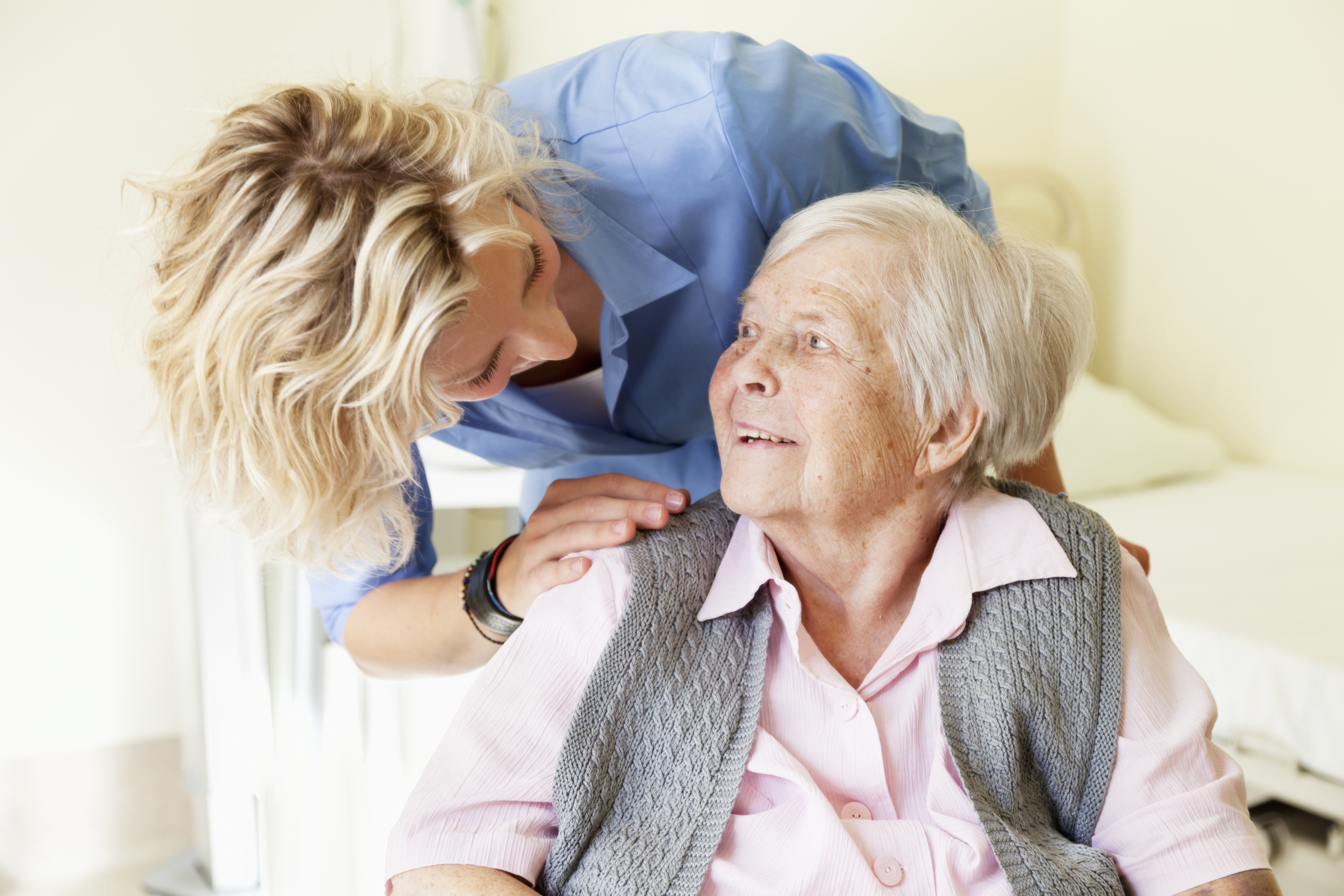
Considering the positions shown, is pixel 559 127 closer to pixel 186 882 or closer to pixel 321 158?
pixel 321 158

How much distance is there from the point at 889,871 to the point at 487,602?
1.85ft

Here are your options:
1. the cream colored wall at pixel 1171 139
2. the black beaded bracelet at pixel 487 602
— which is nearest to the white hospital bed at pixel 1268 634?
the cream colored wall at pixel 1171 139

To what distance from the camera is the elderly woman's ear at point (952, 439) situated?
1095 millimetres

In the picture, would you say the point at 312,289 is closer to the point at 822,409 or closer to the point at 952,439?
the point at 822,409

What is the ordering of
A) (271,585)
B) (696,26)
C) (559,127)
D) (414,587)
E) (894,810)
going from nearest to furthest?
(894,810) < (559,127) < (414,587) < (271,585) < (696,26)

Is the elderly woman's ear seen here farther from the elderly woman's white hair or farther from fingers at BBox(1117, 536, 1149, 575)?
fingers at BBox(1117, 536, 1149, 575)

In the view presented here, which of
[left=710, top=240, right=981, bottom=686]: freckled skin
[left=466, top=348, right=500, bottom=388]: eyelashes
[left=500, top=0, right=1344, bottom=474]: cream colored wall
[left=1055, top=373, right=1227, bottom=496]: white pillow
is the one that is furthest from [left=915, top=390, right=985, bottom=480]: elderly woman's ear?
[left=500, top=0, right=1344, bottom=474]: cream colored wall

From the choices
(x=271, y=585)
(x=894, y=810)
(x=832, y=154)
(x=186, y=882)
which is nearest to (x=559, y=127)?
(x=832, y=154)

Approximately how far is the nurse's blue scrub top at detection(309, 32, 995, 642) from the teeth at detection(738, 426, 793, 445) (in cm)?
23

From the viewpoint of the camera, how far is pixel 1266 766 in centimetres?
178

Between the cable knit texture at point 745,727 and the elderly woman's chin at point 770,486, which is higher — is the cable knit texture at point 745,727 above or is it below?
below

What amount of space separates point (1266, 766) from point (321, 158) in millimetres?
1834

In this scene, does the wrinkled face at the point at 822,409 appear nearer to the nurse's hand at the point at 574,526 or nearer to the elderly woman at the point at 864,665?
the elderly woman at the point at 864,665

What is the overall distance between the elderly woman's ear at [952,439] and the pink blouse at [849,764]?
3.8 inches
